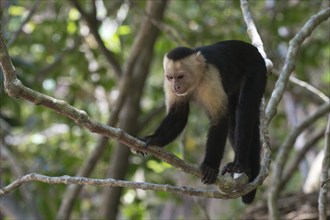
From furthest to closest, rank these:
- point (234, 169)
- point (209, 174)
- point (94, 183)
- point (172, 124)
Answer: point (172, 124) < point (234, 169) < point (209, 174) < point (94, 183)

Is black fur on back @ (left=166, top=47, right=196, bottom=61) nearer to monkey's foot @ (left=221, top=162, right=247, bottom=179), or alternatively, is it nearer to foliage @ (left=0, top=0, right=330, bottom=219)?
monkey's foot @ (left=221, top=162, right=247, bottom=179)

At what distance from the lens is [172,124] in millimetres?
3107

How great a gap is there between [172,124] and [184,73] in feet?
0.96

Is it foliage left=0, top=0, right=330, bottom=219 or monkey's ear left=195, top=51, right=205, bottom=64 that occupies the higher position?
foliage left=0, top=0, right=330, bottom=219

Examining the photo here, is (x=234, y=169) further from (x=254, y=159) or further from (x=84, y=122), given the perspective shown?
(x=84, y=122)

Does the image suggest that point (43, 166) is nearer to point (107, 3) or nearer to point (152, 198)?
point (152, 198)

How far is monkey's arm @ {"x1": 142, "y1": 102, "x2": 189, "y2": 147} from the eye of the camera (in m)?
2.98

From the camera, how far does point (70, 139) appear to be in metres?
5.26

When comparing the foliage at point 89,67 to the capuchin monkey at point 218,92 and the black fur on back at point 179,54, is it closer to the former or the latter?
the capuchin monkey at point 218,92

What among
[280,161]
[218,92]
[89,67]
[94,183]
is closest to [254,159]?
[280,161]

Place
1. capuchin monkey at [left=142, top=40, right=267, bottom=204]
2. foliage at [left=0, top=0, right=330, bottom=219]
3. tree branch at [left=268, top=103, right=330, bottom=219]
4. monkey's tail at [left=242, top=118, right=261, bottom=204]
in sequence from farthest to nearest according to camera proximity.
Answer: foliage at [left=0, top=0, right=330, bottom=219]
tree branch at [left=268, top=103, right=330, bottom=219]
monkey's tail at [left=242, top=118, right=261, bottom=204]
capuchin monkey at [left=142, top=40, right=267, bottom=204]

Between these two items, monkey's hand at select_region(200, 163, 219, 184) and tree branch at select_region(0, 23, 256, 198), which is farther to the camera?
monkey's hand at select_region(200, 163, 219, 184)

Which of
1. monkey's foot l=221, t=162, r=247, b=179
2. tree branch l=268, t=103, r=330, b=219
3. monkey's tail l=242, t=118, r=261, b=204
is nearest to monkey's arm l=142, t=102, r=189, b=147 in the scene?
monkey's foot l=221, t=162, r=247, b=179

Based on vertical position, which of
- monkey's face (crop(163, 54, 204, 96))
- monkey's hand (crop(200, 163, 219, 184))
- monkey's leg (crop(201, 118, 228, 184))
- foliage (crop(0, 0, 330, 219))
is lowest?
monkey's hand (crop(200, 163, 219, 184))
